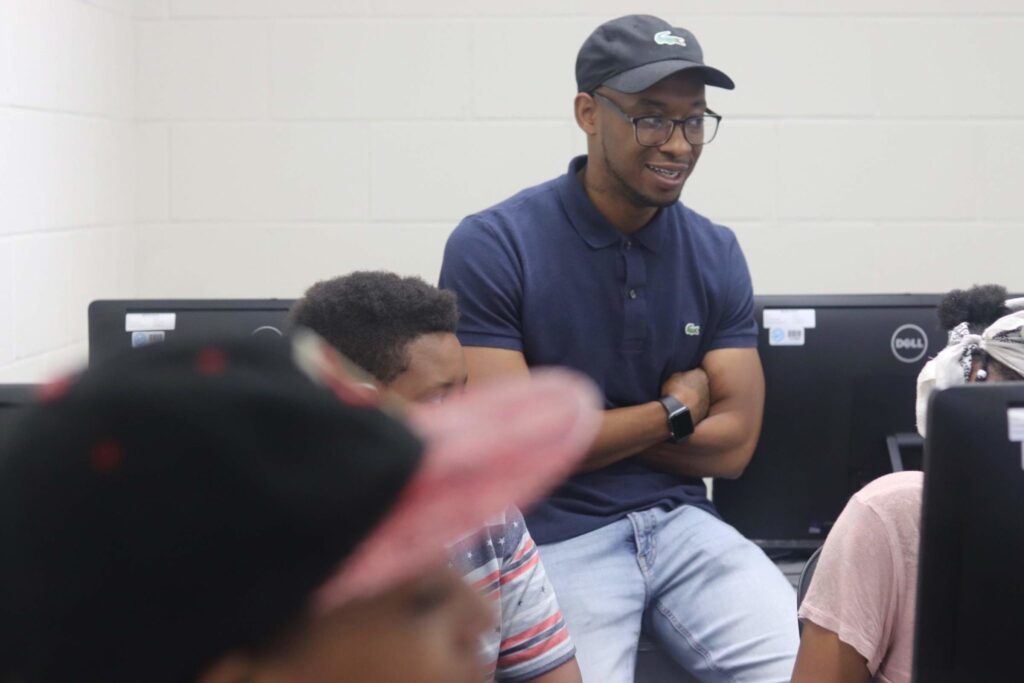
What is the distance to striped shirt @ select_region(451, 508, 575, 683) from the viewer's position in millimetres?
1566

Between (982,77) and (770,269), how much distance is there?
30.0 inches

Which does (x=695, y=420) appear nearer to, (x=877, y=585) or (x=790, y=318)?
(x=790, y=318)

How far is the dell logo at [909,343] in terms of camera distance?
2168mm

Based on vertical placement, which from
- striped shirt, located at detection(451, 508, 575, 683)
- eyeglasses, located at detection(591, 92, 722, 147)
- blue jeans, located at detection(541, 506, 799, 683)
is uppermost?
eyeglasses, located at detection(591, 92, 722, 147)

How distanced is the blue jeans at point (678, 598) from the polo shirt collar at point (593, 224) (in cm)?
51

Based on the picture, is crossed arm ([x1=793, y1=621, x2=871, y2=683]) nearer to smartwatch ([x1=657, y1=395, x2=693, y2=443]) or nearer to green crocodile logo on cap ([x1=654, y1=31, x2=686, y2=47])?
smartwatch ([x1=657, y1=395, x2=693, y2=443])

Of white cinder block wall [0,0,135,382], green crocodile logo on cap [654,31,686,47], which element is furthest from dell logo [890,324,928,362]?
white cinder block wall [0,0,135,382]

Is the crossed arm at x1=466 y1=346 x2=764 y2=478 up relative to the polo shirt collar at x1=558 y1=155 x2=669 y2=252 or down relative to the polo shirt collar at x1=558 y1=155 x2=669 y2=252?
down

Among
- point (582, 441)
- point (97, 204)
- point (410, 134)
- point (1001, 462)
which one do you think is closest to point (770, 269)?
point (410, 134)

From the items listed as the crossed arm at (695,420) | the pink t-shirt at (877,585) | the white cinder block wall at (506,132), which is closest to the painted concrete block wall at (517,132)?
the white cinder block wall at (506,132)

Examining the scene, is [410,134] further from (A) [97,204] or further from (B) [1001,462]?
(B) [1001,462]

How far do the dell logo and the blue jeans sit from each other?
0.41 m

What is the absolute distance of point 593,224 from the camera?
2.43 metres

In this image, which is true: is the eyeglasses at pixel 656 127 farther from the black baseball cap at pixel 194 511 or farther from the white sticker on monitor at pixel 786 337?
the black baseball cap at pixel 194 511
